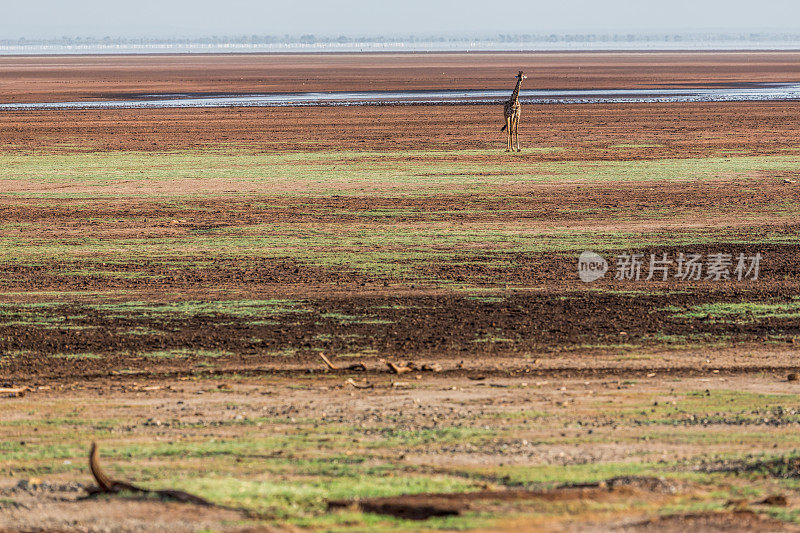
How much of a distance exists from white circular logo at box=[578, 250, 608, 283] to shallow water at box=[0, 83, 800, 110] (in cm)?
3452

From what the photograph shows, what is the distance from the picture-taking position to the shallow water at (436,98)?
49.8 m

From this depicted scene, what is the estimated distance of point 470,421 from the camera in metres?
7.91

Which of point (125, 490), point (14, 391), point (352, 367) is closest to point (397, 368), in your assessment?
point (352, 367)

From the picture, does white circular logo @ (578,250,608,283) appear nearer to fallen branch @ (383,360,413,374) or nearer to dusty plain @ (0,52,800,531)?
dusty plain @ (0,52,800,531)

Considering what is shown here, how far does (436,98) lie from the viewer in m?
53.9

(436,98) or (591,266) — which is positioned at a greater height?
(436,98)

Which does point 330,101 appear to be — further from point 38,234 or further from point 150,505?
point 150,505

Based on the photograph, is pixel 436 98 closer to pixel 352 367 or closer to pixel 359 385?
pixel 352 367

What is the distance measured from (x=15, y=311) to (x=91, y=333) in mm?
1574

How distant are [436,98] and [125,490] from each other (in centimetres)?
4881

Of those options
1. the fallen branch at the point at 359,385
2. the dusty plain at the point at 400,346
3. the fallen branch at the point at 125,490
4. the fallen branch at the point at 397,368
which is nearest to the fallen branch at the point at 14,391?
the dusty plain at the point at 400,346

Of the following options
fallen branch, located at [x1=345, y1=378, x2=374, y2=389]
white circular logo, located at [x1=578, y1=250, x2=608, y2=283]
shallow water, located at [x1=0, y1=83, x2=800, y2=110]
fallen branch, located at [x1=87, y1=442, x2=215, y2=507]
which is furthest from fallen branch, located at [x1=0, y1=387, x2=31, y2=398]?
shallow water, located at [x1=0, y1=83, x2=800, y2=110]

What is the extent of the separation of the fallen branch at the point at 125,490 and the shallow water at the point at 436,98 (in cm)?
4334

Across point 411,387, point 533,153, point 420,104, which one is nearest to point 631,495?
point 411,387
